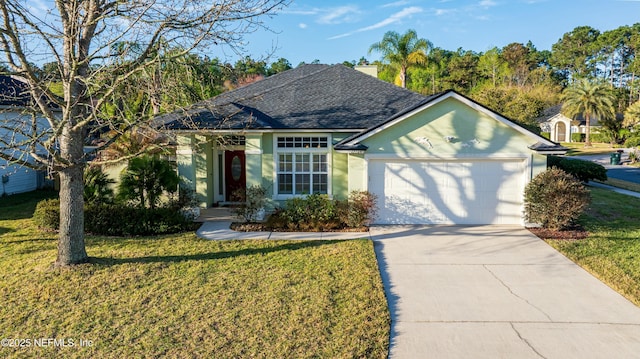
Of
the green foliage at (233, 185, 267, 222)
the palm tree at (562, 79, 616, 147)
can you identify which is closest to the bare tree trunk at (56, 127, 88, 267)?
the green foliage at (233, 185, 267, 222)

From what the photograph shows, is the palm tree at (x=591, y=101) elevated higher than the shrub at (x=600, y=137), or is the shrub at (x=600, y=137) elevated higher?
the palm tree at (x=591, y=101)

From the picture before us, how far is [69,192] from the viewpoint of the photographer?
343 inches

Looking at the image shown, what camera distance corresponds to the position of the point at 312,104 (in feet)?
51.4

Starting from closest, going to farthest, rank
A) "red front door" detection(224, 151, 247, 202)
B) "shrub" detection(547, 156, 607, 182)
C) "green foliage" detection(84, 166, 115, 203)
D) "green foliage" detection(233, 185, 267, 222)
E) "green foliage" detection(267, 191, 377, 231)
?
1. "green foliage" detection(267, 191, 377, 231)
2. "green foliage" detection(84, 166, 115, 203)
3. "green foliage" detection(233, 185, 267, 222)
4. "red front door" detection(224, 151, 247, 202)
5. "shrub" detection(547, 156, 607, 182)

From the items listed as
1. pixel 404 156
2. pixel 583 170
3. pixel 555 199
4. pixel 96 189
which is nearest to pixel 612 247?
pixel 555 199

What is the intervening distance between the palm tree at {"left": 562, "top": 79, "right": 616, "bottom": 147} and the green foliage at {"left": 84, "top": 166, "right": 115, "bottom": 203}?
51.8 metres

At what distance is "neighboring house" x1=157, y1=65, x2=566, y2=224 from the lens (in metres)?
12.7

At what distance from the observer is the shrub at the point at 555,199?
11.8m

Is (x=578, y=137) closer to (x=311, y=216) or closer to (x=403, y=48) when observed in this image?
(x=403, y=48)

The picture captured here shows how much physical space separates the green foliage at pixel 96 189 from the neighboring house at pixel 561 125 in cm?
5547

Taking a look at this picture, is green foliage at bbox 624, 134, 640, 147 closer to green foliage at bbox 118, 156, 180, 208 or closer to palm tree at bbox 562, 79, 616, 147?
palm tree at bbox 562, 79, 616, 147

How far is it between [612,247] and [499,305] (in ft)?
17.5

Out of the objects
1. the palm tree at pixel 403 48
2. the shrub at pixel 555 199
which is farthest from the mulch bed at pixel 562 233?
the palm tree at pixel 403 48

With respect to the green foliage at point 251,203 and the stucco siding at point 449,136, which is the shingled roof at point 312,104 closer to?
the stucco siding at point 449,136
